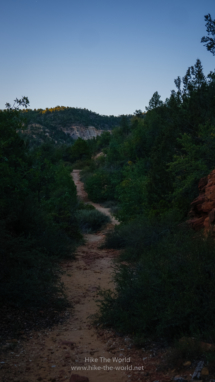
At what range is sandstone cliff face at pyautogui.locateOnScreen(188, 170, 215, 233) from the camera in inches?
366

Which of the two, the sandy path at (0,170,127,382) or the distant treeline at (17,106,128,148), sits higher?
→ the distant treeline at (17,106,128,148)

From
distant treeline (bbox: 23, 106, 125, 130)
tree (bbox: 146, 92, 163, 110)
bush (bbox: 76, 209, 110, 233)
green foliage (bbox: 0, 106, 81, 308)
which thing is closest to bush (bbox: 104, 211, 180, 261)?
green foliage (bbox: 0, 106, 81, 308)

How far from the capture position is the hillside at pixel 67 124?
80312mm

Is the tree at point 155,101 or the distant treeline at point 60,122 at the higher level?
the distant treeline at point 60,122

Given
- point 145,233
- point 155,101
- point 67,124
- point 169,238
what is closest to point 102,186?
point 155,101

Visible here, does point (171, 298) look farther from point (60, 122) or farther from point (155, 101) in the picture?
point (60, 122)

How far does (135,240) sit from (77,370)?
8205 millimetres

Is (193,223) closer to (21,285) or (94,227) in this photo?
(21,285)

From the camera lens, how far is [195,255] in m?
5.75

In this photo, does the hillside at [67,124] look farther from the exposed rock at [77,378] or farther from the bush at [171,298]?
the exposed rock at [77,378]

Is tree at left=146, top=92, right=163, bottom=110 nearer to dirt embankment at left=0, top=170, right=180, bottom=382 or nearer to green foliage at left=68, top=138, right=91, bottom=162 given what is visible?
green foliage at left=68, top=138, right=91, bottom=162

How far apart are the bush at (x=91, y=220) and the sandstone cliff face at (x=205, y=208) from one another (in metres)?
11.2

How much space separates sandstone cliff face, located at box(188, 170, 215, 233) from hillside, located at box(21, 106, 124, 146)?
6346cm

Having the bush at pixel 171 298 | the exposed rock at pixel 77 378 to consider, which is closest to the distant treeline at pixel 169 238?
the bush at pixel 171 298
